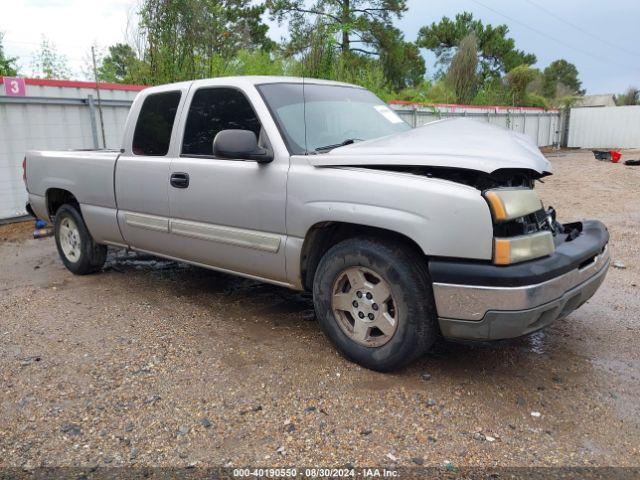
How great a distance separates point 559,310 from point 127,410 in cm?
252

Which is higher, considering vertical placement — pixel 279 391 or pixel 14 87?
pixel 14 87

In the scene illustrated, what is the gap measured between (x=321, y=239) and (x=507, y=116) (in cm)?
2197

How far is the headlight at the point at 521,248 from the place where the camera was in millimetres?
2832

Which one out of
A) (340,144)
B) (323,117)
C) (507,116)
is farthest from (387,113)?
(507,116)

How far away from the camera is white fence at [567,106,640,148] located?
92.3 ft

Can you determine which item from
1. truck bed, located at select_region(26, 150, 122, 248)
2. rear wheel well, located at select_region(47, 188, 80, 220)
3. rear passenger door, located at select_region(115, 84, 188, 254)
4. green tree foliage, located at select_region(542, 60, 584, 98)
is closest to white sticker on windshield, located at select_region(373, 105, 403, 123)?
rear passenger door, located at select_region(115, 84, 188, 254)

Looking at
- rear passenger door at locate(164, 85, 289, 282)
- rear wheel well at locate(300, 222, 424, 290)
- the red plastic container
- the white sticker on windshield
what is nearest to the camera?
rear wheel well at locate(300, 222, 424, 290)

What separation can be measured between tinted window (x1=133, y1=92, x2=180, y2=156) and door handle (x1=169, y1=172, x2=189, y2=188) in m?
0.32

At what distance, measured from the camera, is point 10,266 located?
6.39 metres

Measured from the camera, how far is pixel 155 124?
15.6 feet

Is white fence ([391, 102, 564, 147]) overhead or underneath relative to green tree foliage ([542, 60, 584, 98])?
underneath

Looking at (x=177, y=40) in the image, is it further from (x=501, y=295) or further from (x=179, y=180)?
(x=501, y=295)

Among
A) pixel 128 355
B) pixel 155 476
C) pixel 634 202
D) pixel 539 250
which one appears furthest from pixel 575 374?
pixel 634 202

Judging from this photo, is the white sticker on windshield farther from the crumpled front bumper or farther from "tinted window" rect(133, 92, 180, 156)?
the crumpled front bumper
